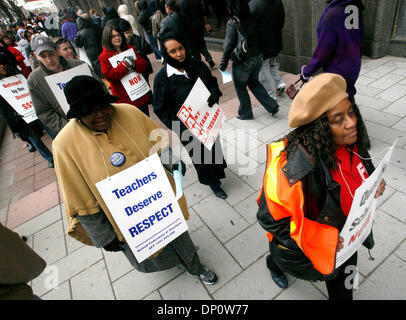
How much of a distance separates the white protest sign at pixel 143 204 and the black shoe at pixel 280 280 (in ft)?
3.48

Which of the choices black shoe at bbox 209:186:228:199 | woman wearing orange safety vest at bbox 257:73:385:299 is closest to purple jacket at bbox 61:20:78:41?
black shoe at bbox 209:186:228:199

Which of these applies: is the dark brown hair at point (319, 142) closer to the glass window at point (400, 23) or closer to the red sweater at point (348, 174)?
the red sweater at point (348, 174)

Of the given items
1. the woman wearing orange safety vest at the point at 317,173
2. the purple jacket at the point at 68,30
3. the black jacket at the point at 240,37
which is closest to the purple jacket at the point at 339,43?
the black jacket at the point at 240,37

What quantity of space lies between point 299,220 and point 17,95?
4.42 metres

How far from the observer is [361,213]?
133 cm

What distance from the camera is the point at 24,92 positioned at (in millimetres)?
3928

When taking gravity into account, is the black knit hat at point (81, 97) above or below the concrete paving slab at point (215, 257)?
above

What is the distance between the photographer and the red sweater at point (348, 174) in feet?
4.75

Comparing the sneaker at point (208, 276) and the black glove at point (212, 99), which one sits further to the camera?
the black glove at point (212, 99)

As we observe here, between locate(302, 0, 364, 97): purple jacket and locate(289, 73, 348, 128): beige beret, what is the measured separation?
6.07 feet

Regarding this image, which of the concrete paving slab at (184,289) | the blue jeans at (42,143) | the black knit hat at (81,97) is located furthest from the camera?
the blue jeans at (42,143)

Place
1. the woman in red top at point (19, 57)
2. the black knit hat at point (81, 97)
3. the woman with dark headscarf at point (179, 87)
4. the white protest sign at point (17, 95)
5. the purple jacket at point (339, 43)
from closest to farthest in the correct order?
the black knit hat at point (81, 97) → the woman with dark headscarf at point (179, 87) → the purple jacket at point (339, 43) → the white protest sign at point (17, 95) → the woman in red top at point (19, 57)
